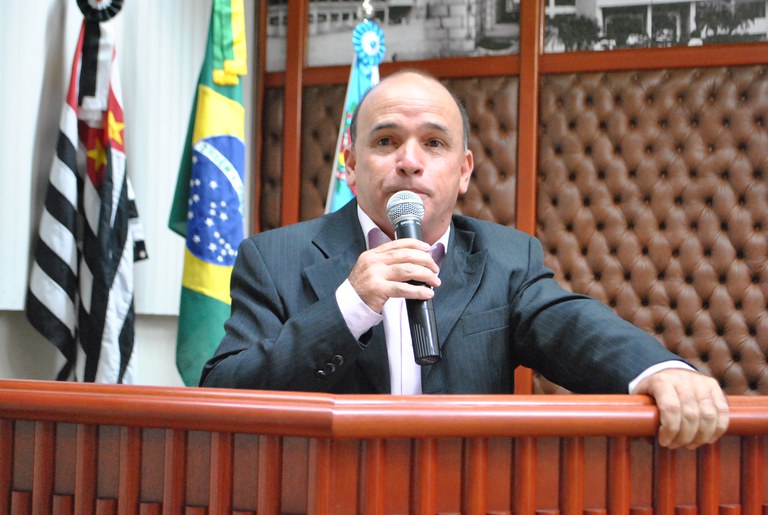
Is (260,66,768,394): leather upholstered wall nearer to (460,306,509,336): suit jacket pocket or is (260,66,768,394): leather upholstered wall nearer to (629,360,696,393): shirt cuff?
(460,306,509,336): suit jacket pocket

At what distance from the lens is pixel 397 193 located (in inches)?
59.2

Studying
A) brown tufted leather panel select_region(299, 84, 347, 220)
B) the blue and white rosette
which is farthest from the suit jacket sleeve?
brown tufted leather panel select_region(299, 84, 347, 220)

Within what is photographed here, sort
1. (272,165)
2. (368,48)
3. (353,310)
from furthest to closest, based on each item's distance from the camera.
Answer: (272,165), (368,48), (353,310)

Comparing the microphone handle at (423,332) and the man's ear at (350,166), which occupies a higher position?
the man's ear at (350,166)

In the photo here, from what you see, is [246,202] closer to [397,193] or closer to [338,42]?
[338,42]

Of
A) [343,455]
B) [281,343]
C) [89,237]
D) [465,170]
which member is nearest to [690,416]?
[343,455]

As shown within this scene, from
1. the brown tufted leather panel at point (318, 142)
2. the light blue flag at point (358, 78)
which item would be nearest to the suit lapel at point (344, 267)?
the light blue flag at point (358, 78)

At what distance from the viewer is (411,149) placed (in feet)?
5.21

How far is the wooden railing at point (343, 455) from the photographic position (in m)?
0.78

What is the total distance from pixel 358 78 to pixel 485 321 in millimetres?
2119

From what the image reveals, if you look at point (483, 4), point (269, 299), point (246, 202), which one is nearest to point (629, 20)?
point (483, 4)

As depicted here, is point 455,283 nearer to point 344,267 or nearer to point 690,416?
point 344,267

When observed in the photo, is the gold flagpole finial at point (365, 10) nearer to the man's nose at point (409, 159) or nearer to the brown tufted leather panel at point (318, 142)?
the brown tufted leather panel at point (318, 142)

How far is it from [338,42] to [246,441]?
3664mm
